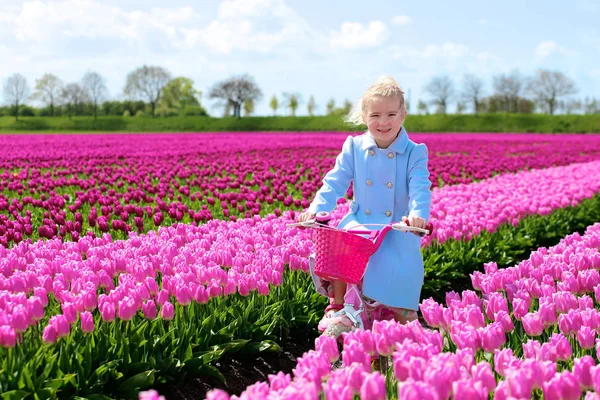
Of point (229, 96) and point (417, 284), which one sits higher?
point (229, 96)

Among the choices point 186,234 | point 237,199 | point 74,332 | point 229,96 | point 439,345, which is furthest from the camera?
point 229,96

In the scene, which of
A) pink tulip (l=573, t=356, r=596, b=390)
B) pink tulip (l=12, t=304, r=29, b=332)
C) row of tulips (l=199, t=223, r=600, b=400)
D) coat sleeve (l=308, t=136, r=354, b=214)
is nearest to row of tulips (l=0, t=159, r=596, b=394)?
pink tulip (l=12, t=304, r=29, b=332)

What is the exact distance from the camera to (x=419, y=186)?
417cm

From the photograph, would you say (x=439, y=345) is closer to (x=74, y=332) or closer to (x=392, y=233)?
(x=392, y=233)

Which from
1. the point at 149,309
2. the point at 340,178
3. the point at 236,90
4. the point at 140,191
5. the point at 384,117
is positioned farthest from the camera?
the point at 236,90

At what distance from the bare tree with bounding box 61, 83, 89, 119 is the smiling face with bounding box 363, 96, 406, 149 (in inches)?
4038

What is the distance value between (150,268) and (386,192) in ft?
5.71

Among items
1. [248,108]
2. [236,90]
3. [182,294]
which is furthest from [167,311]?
Result: [248,108]

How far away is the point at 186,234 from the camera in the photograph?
21.3 feet

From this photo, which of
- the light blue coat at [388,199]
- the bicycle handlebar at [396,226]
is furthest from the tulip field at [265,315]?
the bicycle handlebar at [396,226]

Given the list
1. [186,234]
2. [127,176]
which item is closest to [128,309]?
[186,234]

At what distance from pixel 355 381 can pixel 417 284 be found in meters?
1.76

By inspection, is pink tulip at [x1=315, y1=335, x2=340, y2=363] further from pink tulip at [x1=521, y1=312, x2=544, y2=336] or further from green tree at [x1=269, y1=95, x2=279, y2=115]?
green tree at [x1=269, y1=95, x2=279, y2=115]

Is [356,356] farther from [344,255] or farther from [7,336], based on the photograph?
[7,336]
